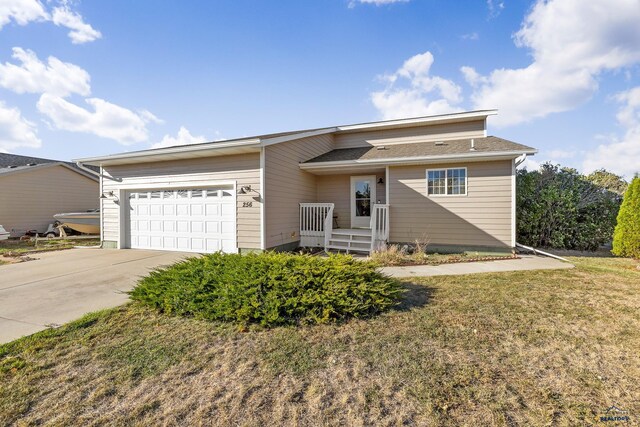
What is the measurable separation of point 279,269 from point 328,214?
207 inches

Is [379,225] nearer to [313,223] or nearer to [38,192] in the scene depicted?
[313,223]

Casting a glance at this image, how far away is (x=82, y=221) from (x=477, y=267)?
16691mm

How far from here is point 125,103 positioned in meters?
9.61

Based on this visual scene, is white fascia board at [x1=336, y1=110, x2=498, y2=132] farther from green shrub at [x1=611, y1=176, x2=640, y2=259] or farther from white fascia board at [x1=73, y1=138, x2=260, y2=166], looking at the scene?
white fascia board at [x1=73, y1=138, x2=260, y2=166]

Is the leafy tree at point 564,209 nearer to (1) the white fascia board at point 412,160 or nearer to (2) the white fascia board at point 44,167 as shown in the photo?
(1) the white fascia board at point 412,160

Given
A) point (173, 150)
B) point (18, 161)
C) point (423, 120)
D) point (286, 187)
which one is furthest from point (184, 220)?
point (18, 161)

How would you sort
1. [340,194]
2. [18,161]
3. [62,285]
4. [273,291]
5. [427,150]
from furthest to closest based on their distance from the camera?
[18,161]
[340,194]
[427,150]
[62,285]
[273,291]

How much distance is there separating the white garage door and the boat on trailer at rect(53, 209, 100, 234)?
526 cm

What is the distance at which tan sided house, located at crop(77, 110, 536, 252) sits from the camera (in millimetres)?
8258

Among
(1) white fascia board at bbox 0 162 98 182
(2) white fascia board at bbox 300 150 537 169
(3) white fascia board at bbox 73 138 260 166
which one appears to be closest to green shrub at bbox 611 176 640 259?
(2) white fascia board at bbox 300 150 537 169

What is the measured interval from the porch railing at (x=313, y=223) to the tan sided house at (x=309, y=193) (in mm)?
35

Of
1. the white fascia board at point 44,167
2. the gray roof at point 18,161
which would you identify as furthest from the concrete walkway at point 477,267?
the gray roof at point 18,161

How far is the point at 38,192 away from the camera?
1388 centimetres

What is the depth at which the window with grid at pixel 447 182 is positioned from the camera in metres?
8.82
